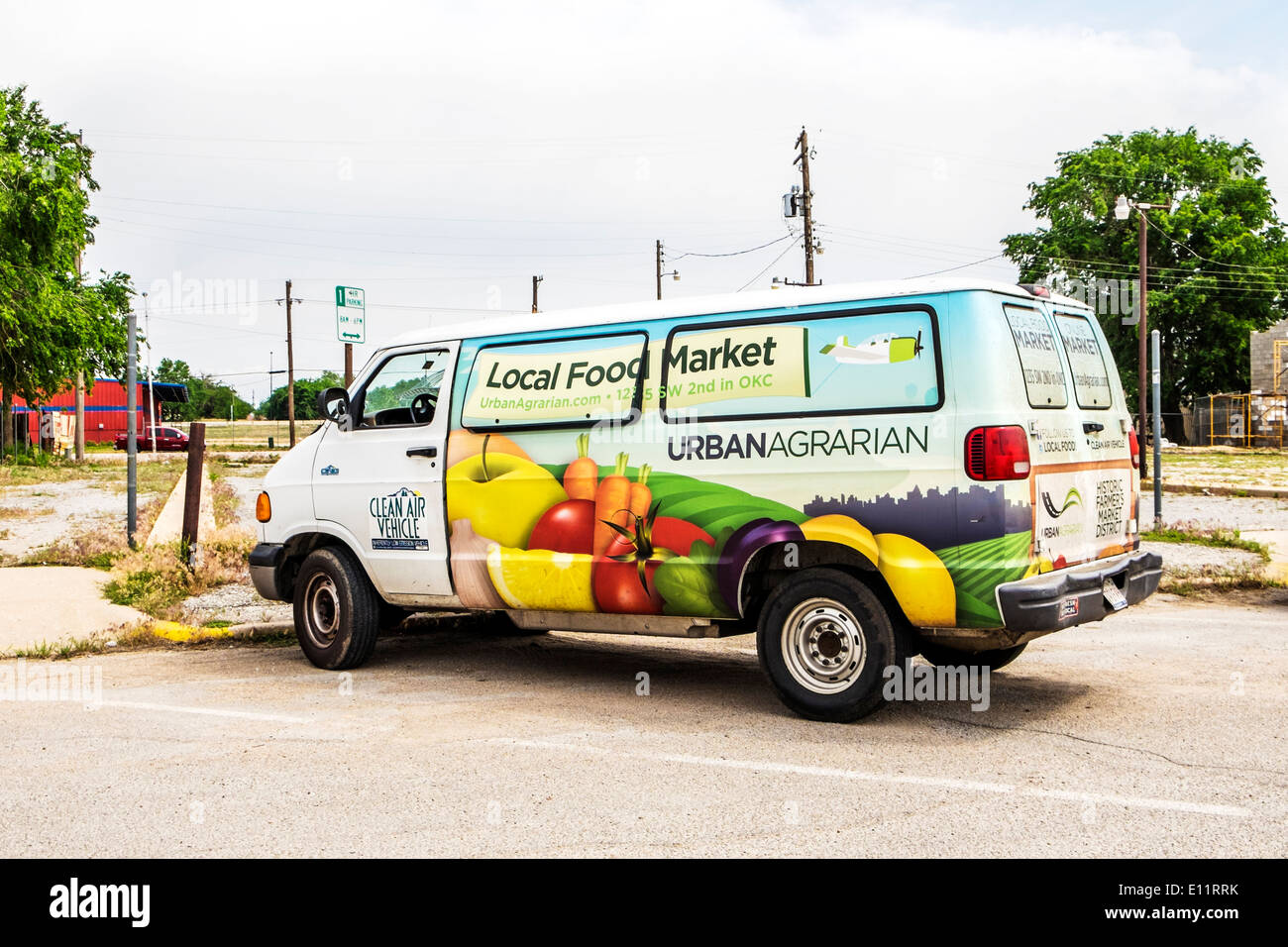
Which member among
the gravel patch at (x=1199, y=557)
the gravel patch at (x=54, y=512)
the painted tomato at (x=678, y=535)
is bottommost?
the gravel patch at (x=1199, y=557)

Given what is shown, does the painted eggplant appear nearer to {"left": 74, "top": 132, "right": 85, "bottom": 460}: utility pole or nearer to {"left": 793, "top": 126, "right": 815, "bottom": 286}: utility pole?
{"left": 793, "top": 126, "right": 815, "bottom": 286}: utility pole

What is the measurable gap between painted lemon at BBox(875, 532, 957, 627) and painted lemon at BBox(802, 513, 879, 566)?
0.15 ft

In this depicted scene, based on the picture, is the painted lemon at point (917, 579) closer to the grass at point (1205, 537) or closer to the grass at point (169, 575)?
the grass at point (169, 575)

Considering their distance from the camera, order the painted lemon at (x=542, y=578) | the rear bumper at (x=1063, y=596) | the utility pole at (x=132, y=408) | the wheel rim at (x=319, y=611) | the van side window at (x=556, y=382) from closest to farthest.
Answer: the rear bumper at (x=1063, y=596), the van side window at (x=556, y=382), the painted lemon at (x=542, y=578), the wheel rim at (x=319, y=611), the utility pole at (x=132, y=408)

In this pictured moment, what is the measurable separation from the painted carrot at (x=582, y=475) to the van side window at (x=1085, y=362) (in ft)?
8.66

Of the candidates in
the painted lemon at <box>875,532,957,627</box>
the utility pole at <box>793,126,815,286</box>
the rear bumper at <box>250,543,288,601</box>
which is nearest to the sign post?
the rear bumper at <box>250,543,288,601</box>

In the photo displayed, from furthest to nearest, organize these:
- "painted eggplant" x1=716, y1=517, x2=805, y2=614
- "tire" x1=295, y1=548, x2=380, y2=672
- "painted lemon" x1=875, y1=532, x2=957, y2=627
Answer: "tire" x1=295, y1=548, x2=380, y2=672 < "painted eggplant" x1=716, y1=517, x2=805, y2=614 < "painted lemon" x1=875, y1=532, x2=957, y2=627

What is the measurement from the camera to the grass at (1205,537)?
517 inches

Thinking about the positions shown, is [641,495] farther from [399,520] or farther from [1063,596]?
[1063,596]

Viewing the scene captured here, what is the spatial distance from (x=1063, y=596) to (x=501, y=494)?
3.24 meters

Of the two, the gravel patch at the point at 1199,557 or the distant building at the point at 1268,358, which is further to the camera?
the distant building at the point at 1268,358

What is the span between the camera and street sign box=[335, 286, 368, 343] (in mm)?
10906

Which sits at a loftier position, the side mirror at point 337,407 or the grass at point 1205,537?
the side mirror at point 337,407

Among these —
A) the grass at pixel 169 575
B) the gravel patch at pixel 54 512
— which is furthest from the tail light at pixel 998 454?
the gravel patch at pixel 54 512
